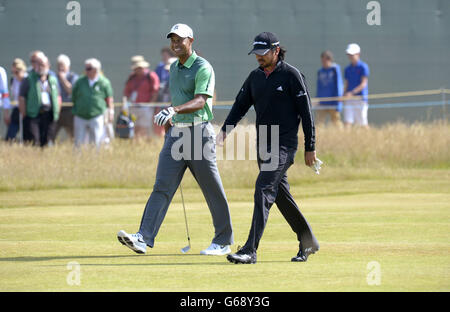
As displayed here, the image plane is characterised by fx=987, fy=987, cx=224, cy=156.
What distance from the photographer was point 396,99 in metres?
27.1

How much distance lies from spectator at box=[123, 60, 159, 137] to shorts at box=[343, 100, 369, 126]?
4367mm

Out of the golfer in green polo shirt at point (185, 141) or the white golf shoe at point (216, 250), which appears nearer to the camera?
the golfer in green polo shirt at point (185, 141)

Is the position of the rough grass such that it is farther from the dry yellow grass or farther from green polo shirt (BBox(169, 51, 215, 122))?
green polo shirt (BBox(169, 51, 215, 122))

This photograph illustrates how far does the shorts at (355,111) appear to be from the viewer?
22233mm

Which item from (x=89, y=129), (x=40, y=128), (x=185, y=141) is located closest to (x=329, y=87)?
(x=89, y=129)

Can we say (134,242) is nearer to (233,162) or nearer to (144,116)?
(233,162)

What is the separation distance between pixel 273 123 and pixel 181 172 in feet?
3.94

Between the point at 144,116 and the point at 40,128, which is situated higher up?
the point at 144,116

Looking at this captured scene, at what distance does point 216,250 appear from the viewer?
9586 millimetres

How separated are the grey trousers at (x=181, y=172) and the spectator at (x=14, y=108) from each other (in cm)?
1136

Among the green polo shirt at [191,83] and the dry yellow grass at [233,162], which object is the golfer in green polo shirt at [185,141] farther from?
the dry yellow grass at [233,162]

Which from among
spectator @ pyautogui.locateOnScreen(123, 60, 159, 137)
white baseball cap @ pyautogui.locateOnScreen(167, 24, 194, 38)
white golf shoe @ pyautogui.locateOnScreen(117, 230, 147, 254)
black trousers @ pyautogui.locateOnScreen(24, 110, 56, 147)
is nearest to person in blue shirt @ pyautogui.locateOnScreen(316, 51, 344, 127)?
spectator @ pyautogui.locateOnScreen(123, 60, 159, 137)

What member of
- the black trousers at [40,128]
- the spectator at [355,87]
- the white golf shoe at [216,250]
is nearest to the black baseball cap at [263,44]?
the white golf shoe at [216,250]
